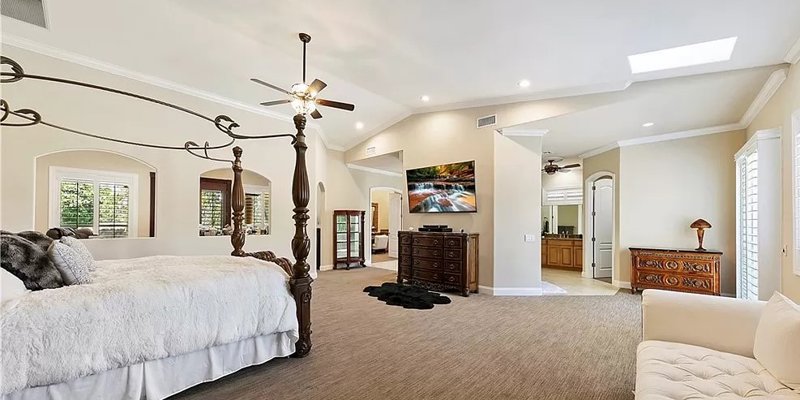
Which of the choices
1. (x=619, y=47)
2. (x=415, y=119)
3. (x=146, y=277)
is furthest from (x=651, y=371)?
(x=415, y=119)

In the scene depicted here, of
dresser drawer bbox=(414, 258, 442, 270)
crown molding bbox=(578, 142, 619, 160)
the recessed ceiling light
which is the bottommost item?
dresser drawer bbox=(414, 258, 442, 270)

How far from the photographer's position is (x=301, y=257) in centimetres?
334

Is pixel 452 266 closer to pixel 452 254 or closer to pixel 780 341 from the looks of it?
pixel 452 254

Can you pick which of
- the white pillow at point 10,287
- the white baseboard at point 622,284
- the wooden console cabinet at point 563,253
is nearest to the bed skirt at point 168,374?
the white pillow at point 10,287

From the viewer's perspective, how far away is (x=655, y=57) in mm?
4477

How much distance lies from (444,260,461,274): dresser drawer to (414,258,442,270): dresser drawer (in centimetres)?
12

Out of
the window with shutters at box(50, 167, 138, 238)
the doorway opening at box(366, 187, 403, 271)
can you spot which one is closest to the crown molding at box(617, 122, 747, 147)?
the doorway opening at box(366, 187, 403, 271)

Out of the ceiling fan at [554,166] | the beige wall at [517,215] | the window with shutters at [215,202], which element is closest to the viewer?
the beige wall at [517,215]

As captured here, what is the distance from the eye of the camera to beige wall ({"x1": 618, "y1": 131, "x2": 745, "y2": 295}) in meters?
5.86

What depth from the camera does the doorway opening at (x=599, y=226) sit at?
7801mm

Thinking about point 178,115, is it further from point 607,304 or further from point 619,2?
point 607,304

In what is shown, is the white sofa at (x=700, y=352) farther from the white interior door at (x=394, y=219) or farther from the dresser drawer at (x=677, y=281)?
the white interior door at (x=394, y=219)

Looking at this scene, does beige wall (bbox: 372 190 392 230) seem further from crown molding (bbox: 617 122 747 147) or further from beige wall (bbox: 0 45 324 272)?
crown molding (bbox: 617 122 747 147)

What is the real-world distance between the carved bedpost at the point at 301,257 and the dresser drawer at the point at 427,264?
3234mm
